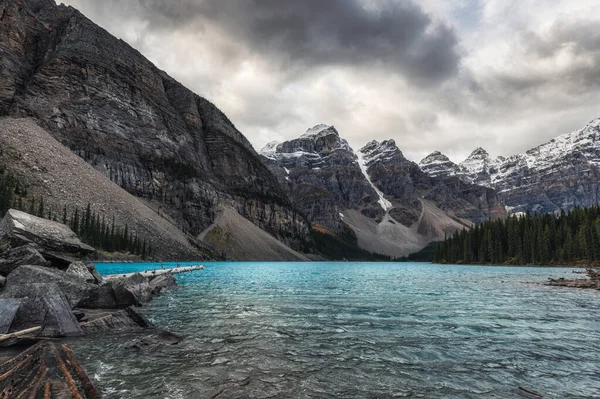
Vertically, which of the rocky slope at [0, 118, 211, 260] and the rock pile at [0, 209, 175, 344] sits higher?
the rocky slope at [0, 118, 211, 260]

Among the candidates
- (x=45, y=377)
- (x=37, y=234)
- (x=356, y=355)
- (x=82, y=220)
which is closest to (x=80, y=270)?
(x=37, y=234)

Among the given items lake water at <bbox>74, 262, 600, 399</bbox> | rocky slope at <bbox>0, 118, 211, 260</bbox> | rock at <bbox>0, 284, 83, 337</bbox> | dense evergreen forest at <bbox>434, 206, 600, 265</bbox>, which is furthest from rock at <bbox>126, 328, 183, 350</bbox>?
dense evergreen forest at <bbox>434, 206, 600, 265</bbox>

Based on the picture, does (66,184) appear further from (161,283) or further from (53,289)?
(53,289)

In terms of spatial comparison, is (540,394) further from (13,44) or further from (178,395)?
(13,44)

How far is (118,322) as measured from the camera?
707 inches

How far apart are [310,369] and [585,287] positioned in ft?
147

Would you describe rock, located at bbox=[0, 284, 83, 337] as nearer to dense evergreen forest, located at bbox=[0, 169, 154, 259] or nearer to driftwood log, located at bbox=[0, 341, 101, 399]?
driftwood log, located at bbox=[0, 341, 101, 399]

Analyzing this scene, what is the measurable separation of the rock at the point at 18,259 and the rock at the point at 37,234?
407 cm

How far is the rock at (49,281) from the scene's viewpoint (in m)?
18.0

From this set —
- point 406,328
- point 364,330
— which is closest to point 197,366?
point 364,330

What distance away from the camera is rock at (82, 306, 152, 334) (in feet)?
55.4

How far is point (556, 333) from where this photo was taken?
697 inches

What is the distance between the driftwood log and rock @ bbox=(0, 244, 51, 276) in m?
12.7

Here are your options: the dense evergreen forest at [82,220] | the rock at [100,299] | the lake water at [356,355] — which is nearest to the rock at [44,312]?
the lake water at [356,355]
